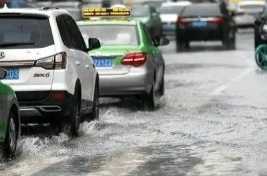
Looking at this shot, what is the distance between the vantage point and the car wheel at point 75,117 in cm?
1370

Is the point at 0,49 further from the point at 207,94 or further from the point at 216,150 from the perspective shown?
the point at 207,94

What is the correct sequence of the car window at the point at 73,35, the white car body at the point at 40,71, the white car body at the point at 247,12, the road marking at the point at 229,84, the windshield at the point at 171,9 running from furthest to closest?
the white car body at the point at 247,12 < the windshield at the point at 171,9 < the road marking at the point at 229,84 < the car window at the point at 73,35 < the white car body at the point at 40,71

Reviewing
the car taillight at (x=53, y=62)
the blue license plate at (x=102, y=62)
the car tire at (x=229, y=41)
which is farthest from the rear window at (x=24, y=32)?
the car tire at (x=229, y=41)

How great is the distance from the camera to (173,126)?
15211mm

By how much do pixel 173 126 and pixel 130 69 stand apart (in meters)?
2.64

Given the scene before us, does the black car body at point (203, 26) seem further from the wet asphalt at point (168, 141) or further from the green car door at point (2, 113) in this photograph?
the green car door at point (2, 113)

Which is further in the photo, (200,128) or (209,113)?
(209,113)

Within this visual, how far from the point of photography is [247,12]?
54.9 m

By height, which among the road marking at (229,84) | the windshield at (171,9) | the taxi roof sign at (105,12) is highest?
the taxi roof sign at (105,12)

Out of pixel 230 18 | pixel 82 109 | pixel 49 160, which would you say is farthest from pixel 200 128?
Result: pixel 230 18

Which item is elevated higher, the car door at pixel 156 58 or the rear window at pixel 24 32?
the rear window at pixel 24 32

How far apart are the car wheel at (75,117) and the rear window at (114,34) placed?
12.4ft

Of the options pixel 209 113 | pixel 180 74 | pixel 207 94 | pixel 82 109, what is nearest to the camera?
pixel 82 109

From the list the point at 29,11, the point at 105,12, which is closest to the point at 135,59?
the point at 105,12
